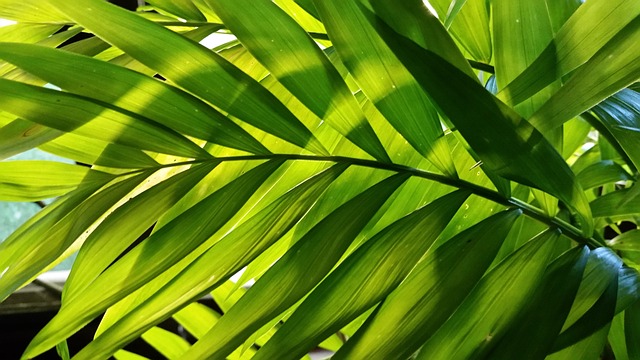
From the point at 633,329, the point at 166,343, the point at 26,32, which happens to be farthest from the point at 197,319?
the point at 633,329

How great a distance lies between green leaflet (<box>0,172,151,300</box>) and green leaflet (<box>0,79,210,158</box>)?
46 millimetres

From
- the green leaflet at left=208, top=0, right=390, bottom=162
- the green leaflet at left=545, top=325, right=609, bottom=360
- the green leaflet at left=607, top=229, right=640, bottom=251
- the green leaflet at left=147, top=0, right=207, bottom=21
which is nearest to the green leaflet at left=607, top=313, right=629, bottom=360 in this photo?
the green leaflet at left=607, top=229, right=640, bottom=251

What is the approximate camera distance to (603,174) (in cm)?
57

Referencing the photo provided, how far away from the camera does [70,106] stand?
0.33 metres

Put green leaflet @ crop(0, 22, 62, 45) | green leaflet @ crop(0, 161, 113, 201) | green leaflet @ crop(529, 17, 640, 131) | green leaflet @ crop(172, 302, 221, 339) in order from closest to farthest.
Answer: green leaflet @ crop(529, 17, 640, 131) → green leaflet @ crop(0, 161, 113, 201) → green leaflet @ crop(0, 22, 62, 45) → green leaflet @ crop(172, 302, 221, 339)

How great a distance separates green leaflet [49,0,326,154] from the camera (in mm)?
335

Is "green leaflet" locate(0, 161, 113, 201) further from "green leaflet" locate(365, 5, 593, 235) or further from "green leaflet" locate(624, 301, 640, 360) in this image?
"green leaflet" locate(624, 301, 640, 360)

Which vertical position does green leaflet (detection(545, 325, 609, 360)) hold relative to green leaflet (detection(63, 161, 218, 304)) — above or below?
below

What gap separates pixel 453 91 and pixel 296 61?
0.29 feet

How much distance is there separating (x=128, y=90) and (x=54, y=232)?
9 cm

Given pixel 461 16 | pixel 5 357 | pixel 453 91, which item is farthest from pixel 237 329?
pixel 5 357

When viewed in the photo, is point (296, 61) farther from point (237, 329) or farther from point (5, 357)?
point (5, 357)

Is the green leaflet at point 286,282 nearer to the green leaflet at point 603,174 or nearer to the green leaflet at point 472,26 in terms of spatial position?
the green leaflet at point 472,26

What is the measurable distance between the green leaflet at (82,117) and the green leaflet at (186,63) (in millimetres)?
30
